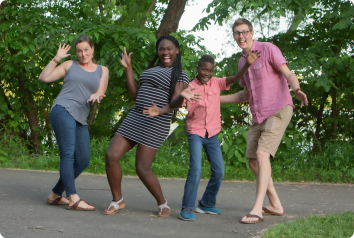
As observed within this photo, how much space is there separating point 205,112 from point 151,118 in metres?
0.59

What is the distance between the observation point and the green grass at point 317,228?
3479 mm

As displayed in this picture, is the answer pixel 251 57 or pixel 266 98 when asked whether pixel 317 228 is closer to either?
pixel 266 98

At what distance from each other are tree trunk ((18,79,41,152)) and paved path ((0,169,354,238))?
2770 millimetres

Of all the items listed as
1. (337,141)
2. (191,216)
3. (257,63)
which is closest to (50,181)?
(191,216)

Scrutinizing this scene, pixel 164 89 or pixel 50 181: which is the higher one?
pixel 164 89

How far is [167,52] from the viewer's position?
4.22 metres

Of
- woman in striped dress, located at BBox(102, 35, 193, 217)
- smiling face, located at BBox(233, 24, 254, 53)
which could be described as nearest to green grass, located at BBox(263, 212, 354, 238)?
woman in striped dress, located at BBox(102, 35, 193, 217)

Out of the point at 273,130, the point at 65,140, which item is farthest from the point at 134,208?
the point at 273,130

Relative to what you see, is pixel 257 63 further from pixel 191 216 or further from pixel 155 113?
pixel 191 216

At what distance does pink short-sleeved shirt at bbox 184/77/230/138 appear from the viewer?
4312mm

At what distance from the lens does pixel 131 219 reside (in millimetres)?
4152

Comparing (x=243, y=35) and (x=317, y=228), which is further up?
(x=243, y=35)

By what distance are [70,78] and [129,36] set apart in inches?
125

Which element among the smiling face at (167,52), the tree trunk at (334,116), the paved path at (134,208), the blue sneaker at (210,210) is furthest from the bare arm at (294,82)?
the tree trunk at (334,116)
